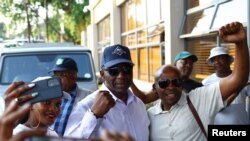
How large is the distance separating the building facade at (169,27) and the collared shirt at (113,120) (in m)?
3.02

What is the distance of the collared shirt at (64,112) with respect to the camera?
379 cm

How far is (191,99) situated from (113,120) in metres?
0.57

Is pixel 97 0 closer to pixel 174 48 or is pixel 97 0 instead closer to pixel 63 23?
pixel 63 23

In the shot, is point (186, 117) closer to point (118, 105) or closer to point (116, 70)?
point (118, 105)

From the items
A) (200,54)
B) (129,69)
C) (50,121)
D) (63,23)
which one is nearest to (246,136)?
(129,69)

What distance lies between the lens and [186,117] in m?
2.99

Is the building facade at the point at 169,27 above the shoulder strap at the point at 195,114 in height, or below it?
above

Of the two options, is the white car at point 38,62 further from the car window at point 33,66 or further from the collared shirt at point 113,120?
the collared shirt at point 113,120

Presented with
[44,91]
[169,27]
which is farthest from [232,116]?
[169,27]

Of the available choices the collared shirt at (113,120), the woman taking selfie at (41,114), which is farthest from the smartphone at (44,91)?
the collared shirt at (113,120)

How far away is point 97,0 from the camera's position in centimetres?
2494

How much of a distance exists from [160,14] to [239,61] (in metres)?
9.34

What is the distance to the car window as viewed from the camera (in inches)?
270

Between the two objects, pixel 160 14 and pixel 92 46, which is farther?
pixel 92 46
